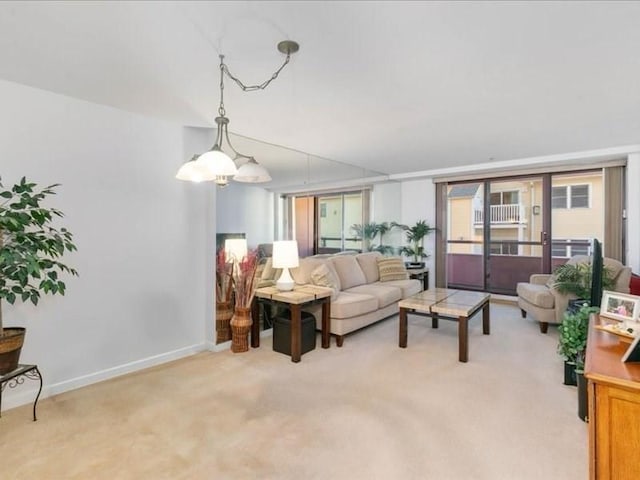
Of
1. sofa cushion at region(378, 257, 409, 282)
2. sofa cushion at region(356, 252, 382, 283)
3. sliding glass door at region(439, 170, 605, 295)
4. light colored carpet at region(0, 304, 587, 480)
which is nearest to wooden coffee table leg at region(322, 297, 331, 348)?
light colored carpet at region(0, 304, 587, 480)

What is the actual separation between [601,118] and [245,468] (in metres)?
4.24

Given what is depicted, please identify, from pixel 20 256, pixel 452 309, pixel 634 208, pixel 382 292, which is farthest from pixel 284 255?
pixel 634 208

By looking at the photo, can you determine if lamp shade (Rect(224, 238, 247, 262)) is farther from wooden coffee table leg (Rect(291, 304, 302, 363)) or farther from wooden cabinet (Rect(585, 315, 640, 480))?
wooden cabinet (Rect(585, 315, 640, 480))

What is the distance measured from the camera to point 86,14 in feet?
5.48

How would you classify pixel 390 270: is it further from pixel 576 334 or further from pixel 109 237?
pixel 109 237

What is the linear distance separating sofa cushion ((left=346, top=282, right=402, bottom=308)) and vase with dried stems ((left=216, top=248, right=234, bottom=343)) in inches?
63.6

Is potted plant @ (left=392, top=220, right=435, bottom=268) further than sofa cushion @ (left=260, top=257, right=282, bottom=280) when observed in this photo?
Yes

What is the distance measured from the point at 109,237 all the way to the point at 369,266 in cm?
351

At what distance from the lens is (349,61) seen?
2.14 meters

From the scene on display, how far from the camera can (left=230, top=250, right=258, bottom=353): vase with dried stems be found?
3.48m

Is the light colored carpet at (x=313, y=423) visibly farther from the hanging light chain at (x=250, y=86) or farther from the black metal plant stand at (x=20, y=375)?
the hanging light chain at (x=250, y=86)

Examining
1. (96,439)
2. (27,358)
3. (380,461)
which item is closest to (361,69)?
Result: (380,461)

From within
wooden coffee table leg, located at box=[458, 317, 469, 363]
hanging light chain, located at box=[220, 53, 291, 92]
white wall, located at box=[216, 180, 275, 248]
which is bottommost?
wooden coffee table leg, located at box=[458, 317, 469, 363]

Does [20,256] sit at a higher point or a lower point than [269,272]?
higher
